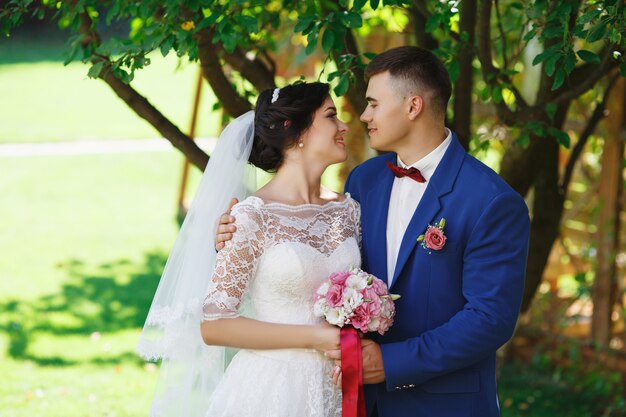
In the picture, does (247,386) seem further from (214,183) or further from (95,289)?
(95,289)

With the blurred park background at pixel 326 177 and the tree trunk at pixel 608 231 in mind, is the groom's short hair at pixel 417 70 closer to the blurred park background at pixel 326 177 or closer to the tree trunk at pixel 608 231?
the blurred park background at pixel 326 177

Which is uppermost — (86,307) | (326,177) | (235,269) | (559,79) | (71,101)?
(71,101)

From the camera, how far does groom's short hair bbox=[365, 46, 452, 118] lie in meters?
2.95

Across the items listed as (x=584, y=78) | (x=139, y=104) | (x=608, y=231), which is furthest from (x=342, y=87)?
(x=608, y=231)

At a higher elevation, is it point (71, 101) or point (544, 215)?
point (71, 101)

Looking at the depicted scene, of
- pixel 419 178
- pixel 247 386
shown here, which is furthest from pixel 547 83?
pixel 247 386

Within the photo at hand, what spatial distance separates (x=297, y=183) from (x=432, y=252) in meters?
0.57

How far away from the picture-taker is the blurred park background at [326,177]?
331 cm

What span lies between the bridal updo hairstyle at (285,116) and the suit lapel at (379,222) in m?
0.34

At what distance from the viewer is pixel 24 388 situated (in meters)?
5.64

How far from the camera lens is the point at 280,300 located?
2.90m

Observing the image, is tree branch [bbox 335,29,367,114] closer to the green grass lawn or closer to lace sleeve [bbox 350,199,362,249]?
lace sleeve [bbox 350,199,362,249]

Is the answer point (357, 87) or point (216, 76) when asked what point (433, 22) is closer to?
point (357, 87)

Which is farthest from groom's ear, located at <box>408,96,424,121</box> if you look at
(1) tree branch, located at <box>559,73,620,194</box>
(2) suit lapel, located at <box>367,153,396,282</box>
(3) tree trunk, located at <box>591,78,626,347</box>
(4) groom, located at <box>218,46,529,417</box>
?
(3) tree trunk, located at <box>591,78,626,347</box>
